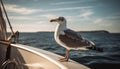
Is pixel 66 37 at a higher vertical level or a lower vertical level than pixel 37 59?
higher

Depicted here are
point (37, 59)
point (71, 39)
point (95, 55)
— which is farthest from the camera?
point (95, 55)

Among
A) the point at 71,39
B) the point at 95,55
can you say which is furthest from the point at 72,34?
the point at 95,55

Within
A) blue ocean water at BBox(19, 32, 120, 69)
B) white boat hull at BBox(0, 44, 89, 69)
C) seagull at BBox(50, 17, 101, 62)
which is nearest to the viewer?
white boat hull at BBox(0, 44, 89, 69)

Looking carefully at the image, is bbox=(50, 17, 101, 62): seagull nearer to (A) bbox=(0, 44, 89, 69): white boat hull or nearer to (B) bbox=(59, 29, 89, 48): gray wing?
(B) bbox=(59, 29, 89, 48): gray wing

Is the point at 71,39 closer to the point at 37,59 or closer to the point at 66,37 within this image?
the point at 66,37

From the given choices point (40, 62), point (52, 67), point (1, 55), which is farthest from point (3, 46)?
point (52, 67)

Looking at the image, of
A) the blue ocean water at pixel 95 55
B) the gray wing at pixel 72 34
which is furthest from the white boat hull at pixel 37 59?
the blue ocean water at pixel 95 55

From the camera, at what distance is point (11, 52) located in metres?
3.30

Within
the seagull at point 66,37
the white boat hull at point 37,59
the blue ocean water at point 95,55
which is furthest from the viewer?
the blue ocean water at point 95,55

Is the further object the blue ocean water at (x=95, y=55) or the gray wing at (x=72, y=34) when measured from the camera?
the blue ocean water at (x=95, y=55)

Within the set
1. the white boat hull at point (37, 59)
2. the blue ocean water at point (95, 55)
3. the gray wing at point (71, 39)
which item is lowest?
the blue ocean water at point (95, 55)

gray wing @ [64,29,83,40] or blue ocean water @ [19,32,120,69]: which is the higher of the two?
gray wing @ [64,29,83,40]

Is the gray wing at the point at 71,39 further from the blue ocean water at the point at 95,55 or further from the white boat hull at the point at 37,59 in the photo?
the blue ocean water at the point at 95,55

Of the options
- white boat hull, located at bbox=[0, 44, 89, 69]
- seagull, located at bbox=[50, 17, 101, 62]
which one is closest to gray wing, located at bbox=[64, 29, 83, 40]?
seagull, located at bbox=[50, 17, 101, 62]
